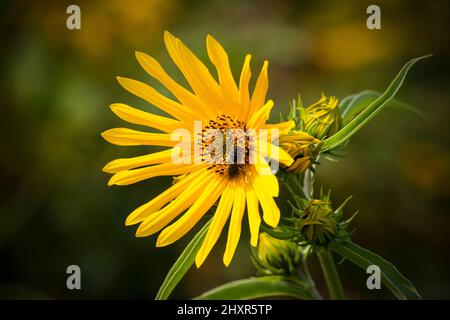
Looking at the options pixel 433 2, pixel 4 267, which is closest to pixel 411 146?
pixel 433 2

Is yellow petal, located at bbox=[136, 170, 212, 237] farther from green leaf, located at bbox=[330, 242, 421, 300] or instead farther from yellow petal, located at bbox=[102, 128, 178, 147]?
green leaf, located at bbox=[330, 242, 421, 300]

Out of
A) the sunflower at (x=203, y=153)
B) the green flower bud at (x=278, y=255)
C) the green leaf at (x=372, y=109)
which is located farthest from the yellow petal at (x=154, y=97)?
the green flower bud at (x=278, y=255)

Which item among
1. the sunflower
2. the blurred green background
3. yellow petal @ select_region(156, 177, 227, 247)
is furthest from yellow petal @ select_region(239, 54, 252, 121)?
the blurred green background

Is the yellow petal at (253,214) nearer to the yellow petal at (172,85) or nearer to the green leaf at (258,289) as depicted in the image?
the yellow petal at (172,85)

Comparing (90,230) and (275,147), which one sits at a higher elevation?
(275,147)

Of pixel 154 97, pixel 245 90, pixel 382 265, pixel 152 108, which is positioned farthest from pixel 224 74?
pixel 152 108

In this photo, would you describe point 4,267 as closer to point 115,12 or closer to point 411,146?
point 115,12
